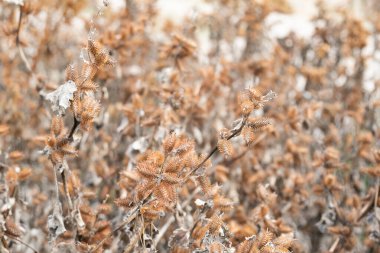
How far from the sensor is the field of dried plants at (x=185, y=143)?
1.68m

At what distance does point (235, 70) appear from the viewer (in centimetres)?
374

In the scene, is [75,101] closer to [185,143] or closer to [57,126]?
[57,126]

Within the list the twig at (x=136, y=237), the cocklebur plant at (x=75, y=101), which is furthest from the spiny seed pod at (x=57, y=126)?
the twig at (x=136, y=237)

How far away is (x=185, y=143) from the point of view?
166 centimetres

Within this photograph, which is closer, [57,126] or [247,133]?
[247,133]

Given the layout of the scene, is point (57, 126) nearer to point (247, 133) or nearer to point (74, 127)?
point (74, 127)

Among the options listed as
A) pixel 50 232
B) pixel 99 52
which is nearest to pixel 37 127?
pixel 50 232

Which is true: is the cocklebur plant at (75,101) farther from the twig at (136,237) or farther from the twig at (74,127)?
the twig at (136,237)

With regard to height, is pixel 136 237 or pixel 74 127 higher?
pixel 74 127

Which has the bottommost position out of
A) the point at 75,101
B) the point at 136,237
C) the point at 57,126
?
the point at 136,237

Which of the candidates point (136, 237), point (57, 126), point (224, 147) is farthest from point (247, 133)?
point (57, 126)

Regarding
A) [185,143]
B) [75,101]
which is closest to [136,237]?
[185,143]

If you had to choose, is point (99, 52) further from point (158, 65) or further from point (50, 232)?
point (158, 65)

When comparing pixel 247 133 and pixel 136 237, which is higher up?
pixel 247 133
